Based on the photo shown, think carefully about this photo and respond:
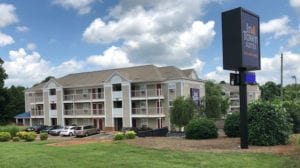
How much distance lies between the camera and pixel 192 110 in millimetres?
39219

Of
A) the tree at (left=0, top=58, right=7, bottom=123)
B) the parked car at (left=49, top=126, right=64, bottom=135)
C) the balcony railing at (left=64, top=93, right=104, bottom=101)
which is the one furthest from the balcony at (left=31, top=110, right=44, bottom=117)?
the parked car at (left=49, top=126, right=64, bottom=135)

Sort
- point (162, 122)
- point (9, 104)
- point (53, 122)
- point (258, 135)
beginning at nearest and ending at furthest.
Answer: point (258, 135) → point (162, 122) → point (53, 122) → point (9, 104)

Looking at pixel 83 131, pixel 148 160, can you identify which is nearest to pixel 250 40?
pixel 148 160

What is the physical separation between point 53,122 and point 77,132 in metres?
18.1

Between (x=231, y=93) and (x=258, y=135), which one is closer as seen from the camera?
(x=258, y=135)

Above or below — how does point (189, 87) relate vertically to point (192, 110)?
above

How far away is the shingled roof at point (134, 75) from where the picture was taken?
46125mm

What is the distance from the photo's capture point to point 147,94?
4681cm

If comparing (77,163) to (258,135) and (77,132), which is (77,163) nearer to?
(258,135)

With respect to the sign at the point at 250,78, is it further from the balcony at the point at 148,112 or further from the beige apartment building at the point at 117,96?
the balcony at the point at 148,112

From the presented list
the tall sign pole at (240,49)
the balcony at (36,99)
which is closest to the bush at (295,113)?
the tall sign pole at (240,49)

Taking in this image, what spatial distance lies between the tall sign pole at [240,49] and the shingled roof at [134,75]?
2710 cm

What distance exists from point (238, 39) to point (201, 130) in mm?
8418

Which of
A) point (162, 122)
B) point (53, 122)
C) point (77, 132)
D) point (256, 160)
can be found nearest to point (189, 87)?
point (162, 122)
